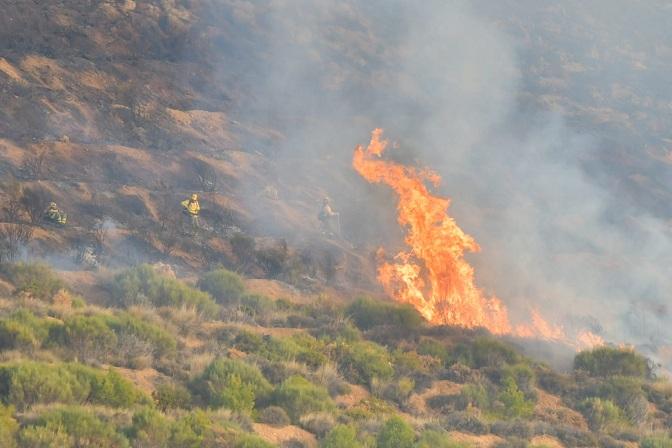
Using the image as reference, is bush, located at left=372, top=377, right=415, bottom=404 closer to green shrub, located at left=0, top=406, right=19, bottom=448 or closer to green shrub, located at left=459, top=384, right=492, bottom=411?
green shrub, located at left=459, top=384, right=492, bottom=411

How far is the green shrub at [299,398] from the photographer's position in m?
12.7

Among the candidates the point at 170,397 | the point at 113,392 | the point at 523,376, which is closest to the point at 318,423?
the point at 170,397

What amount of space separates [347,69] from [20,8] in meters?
21.7

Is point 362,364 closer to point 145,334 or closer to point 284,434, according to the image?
point 145,334

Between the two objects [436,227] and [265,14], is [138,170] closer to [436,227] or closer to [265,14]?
[436,227]

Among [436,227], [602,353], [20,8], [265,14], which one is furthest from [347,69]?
[602,353]

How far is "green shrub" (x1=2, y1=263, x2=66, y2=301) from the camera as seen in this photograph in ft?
55.8

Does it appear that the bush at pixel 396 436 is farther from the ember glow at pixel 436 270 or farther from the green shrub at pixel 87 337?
the ember glow at pixel 436 270

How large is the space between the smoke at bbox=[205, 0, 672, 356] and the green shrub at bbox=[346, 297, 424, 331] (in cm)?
1267

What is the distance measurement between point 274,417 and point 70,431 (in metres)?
3.65

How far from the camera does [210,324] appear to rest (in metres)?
17.8

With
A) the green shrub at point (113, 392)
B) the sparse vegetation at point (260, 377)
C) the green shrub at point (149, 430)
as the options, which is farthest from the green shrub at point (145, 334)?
the green shrub at point (149, 430)

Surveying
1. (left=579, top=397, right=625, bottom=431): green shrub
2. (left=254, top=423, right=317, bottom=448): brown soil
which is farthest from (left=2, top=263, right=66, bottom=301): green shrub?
(left=579, top=397, right=625, bottom=431): green shrub

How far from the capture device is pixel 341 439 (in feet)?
36.1
